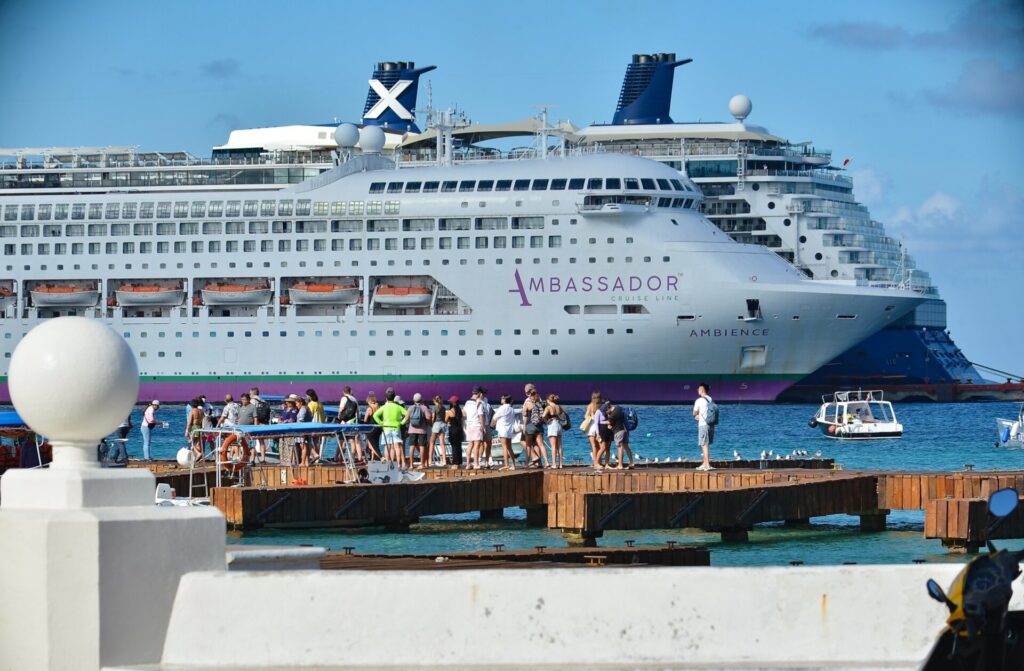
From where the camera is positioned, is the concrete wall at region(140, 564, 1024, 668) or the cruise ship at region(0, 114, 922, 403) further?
the cruise ship at region(0, 114, 922, 403)

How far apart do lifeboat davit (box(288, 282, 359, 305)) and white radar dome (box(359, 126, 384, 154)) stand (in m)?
6.73

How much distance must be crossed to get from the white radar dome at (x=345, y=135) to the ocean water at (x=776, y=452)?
1139 centimetres

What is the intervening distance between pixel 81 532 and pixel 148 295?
6188 centimetres

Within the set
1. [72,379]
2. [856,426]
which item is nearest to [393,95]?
[856,426]

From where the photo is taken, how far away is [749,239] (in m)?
71.0

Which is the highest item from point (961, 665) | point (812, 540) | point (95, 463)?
point (95, 463)

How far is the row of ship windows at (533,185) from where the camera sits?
202 feet

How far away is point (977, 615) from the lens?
5391mm

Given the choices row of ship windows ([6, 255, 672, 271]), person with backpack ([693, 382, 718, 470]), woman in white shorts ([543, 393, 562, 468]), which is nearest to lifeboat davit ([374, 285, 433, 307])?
row of ship windows ([6, 255, 672, 271])

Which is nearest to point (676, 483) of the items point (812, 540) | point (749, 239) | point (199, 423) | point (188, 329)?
point (812, 540)

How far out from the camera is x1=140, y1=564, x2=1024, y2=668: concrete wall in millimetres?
5719

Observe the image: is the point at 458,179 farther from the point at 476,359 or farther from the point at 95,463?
the point at 95,463

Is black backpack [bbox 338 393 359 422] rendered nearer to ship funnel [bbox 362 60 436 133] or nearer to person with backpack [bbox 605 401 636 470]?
person with backpack [bbox 605 401 636 470]

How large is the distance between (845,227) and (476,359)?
18087 mm
